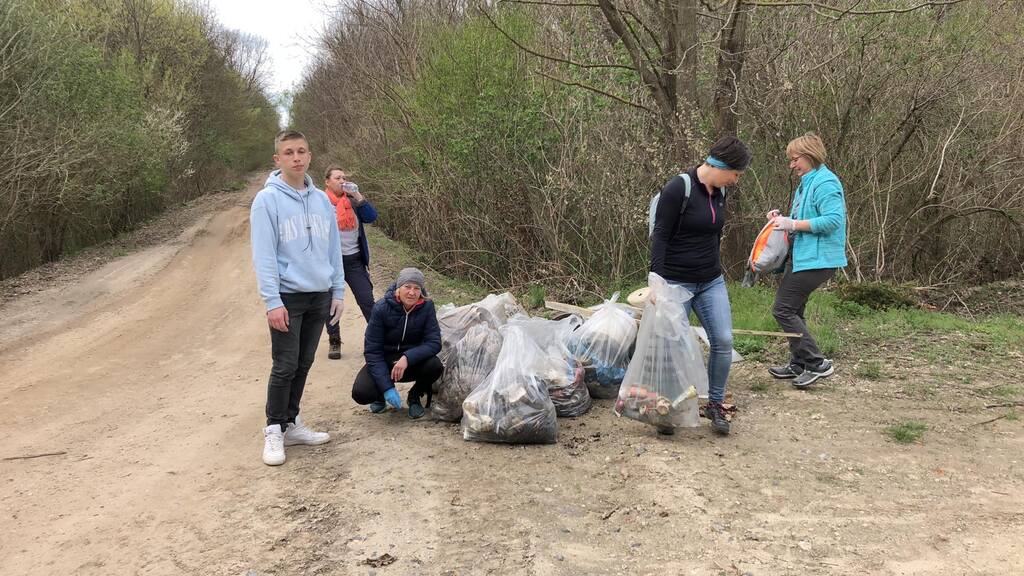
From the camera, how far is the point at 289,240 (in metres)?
3.49

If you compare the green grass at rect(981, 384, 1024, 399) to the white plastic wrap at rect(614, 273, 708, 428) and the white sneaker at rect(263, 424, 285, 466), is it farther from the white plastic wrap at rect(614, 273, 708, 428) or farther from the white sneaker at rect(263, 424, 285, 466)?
the white sneaker at rect(263, 424, 285, 466)

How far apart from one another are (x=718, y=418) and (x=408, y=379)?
1967 mm

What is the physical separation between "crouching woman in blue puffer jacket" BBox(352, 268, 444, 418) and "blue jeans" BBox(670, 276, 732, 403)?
5.24 feet

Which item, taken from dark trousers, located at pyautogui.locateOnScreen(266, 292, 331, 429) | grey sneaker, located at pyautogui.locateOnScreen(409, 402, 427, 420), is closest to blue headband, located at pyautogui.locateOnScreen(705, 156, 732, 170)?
dark trousers, located at pyautogui.locateOnScreen(266, 292, 331, 429)

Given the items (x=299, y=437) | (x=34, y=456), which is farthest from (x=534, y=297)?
(x=34, y=456)

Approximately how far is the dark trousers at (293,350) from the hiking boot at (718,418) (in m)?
2.37

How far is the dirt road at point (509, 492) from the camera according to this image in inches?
105

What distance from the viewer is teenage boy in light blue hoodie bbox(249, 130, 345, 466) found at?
339 cm

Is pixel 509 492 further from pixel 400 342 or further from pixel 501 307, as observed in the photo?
pixel 501 307

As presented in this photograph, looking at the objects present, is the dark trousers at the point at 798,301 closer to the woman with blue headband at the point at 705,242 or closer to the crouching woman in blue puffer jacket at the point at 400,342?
the woman with blue headband at the point at 705,242

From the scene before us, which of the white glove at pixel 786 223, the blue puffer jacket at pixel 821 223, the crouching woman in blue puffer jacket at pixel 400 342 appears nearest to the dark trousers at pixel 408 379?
the crouching woman in blue puffer jacket at pixel 400 342

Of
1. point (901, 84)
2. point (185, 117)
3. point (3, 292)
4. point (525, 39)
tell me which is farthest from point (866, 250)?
point (185, 117)

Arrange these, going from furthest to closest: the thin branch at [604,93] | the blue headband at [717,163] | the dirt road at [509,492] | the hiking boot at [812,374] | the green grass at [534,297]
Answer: the green grass at [534,297] → the thin branch at [604,93] → the hiking boot at [812,374] → the blue headband at [717,163] → the dirt road at [509,492]

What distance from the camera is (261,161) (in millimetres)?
43281
